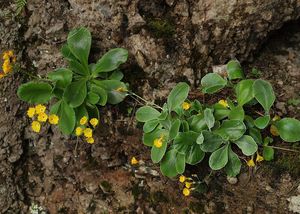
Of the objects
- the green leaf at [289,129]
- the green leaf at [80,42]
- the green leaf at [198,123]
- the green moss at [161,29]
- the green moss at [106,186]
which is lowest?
the green moss at [106,186]

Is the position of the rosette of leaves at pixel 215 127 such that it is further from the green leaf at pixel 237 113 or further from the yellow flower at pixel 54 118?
the yellow flower at pixel 54 118

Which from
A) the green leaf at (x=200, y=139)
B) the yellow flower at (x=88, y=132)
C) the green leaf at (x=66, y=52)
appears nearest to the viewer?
the green leaf at (x=200, y=139)

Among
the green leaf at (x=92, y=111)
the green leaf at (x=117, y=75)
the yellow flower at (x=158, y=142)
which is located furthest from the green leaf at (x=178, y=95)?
the green leaf at (x=92, y=111)

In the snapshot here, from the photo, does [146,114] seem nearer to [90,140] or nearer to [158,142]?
[158,142]

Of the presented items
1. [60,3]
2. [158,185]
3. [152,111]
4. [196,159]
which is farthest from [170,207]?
[60,3]

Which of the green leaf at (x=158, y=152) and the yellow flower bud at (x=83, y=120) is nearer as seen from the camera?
the green leaf at (x=158, y=152)

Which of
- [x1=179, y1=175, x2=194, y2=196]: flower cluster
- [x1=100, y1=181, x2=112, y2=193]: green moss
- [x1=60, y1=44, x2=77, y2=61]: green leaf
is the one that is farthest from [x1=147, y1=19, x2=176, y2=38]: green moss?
[x1=100, y1=181, x2=112, y2=193]: green moss

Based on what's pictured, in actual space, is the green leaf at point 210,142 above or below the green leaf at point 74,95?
below
